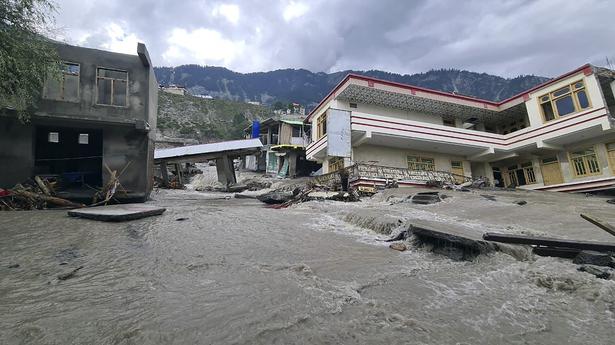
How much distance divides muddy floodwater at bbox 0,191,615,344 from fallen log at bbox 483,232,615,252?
0.29 metres

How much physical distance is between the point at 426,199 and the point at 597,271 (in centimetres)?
846

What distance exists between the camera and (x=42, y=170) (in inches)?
575

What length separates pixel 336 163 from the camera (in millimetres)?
22453

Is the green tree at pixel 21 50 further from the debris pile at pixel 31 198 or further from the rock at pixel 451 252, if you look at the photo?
the rock at pixel 451 252

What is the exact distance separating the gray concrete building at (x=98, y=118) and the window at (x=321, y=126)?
481 inches

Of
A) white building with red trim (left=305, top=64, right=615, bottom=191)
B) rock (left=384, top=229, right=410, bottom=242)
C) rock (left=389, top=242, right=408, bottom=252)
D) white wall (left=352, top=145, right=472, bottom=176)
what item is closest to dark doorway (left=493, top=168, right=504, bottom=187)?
white building with red trim (left=305, top=64, right=615, bottom=191)

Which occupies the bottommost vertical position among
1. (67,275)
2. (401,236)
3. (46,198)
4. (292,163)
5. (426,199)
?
(401,236)

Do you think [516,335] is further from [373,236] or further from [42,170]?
[42,170]

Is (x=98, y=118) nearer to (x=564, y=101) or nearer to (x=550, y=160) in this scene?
(x=564, y=101)

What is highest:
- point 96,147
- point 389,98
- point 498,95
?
point 498,95

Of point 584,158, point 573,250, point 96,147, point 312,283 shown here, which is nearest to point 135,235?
point 312,283

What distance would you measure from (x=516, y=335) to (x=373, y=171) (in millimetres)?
16053

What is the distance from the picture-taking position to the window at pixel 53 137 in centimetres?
1605

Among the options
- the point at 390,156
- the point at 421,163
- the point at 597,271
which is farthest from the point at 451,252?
the point at 421,163
